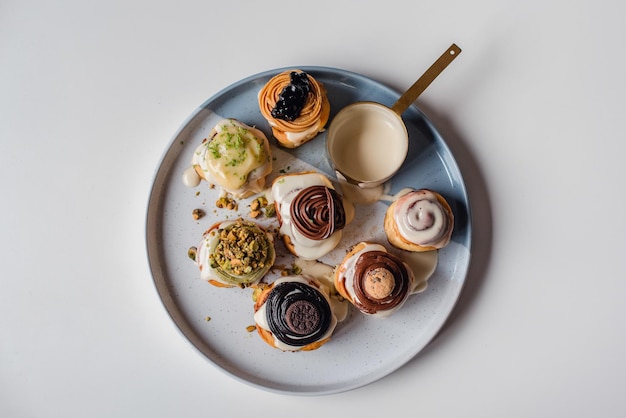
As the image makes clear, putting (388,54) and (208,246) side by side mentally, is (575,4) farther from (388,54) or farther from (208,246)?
(208,246)

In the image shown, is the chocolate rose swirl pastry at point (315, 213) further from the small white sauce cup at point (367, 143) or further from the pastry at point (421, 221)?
the pastry at point (421, 221)

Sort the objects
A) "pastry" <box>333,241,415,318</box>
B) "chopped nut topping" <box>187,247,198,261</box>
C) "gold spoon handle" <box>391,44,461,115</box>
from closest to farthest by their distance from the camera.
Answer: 1. "pastry" <box>333,241,415,318</box>
2. "gold spoon handle" <box>391,44,461,115</box>
3. "chopped nut topping" <box>187,247,198,261</box>

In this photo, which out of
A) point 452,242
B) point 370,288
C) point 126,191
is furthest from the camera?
point 126,191

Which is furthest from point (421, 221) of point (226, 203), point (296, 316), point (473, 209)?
point (226, 203)

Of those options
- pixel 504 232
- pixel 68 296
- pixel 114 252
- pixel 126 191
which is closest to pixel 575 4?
pixel 504 232

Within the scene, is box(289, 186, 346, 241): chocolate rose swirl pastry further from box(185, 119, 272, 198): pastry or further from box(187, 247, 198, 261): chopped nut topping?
box(187, 247, 198, 261): chopped nut topping

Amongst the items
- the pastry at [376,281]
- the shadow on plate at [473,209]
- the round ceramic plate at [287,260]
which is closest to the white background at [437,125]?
the shadow on plate at [473,209]

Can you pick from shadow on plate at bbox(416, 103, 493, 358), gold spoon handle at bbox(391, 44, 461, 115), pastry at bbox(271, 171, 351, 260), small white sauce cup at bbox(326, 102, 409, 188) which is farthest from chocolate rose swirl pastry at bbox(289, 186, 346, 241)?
shadow on plate at bbox(416, 103, 493, 358)
